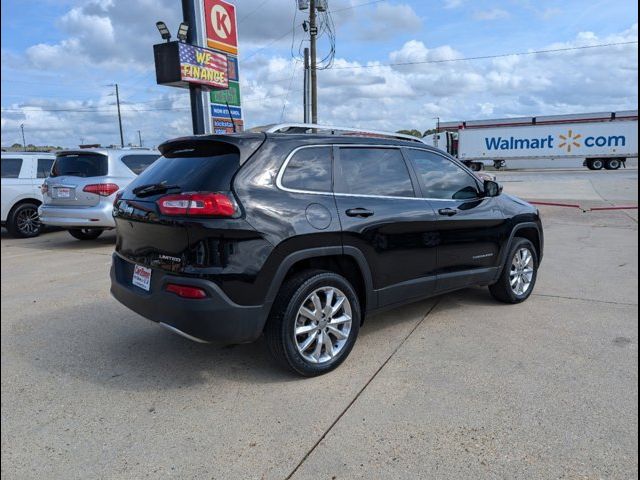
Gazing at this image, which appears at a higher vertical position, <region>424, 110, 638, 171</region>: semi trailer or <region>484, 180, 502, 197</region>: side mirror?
<region>424, 110, 638, 171</region>: semi trailer

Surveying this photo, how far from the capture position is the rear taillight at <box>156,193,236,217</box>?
299cm

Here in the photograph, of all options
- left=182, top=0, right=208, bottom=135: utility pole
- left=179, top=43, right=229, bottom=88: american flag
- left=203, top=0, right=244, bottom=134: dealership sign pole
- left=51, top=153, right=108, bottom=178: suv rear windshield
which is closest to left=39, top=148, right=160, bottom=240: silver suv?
left=51, top=153, right=108, bottom=178: suv rear windshield

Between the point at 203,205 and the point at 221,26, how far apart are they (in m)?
11.3

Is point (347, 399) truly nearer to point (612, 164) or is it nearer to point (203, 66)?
point (203, 66)

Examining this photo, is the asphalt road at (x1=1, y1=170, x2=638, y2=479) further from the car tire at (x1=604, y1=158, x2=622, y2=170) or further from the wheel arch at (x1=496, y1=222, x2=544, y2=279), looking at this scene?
the car tire at (x1=604, y1=158, x2=622, y2=170)

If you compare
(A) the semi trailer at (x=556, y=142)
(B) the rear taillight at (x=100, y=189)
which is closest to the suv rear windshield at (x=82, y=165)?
(B) the rear taillight at (x=100, y=189)

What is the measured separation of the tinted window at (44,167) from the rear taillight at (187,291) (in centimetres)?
884

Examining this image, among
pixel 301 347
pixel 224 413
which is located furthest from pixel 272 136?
pixel 224 413

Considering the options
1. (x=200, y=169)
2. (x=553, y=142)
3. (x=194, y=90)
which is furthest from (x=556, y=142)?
(x=200, y=169)

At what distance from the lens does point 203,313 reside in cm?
297

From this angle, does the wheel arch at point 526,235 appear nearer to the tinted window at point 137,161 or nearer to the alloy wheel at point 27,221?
the tinted window at point 137,161

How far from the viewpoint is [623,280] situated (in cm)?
598

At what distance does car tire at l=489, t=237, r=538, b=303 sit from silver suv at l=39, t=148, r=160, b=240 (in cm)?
626

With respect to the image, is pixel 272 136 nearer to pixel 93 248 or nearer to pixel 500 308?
pixel 500 308
